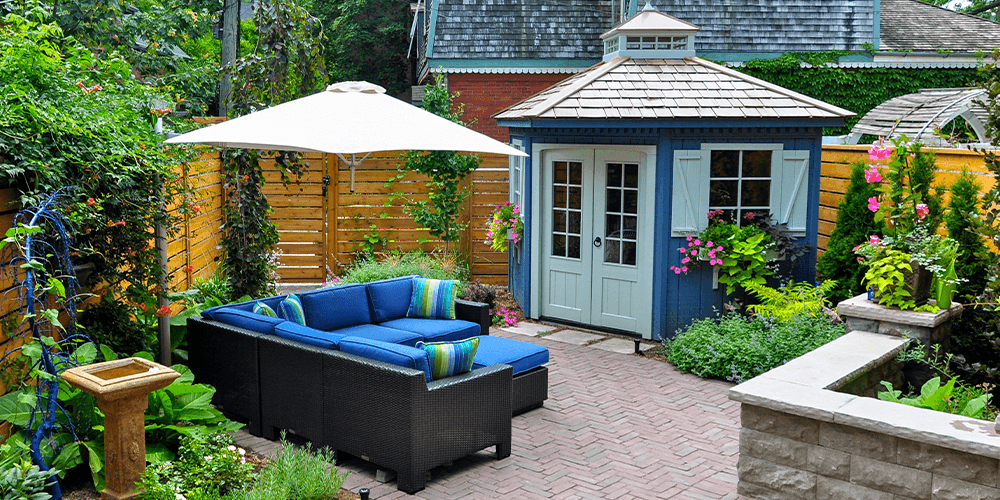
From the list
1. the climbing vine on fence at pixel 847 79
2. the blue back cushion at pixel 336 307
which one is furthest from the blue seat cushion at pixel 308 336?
the climbing vine on fence at pixel 847 79

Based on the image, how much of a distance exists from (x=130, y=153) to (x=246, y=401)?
1993 mm

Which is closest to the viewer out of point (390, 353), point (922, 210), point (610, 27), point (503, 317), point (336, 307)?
point (390, 353)

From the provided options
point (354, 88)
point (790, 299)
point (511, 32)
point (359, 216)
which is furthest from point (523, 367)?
point (511, 32)

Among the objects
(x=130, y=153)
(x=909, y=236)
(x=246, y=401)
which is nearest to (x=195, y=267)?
(x=246, y=401)

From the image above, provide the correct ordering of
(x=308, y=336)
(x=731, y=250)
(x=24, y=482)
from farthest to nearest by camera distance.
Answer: (x=731, y=250)
(x=308, y=336)
(x=24, y=482)

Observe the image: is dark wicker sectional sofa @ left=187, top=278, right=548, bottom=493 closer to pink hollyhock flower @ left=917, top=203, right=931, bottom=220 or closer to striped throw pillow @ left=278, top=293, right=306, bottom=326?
striped throw pillow @ left=278, top=293, right=306, bottom=326

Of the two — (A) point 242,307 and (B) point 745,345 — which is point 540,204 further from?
(A) point 242,307

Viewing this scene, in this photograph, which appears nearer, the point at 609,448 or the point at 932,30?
the point at 609,448

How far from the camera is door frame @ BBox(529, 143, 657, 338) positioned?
29.2 feet

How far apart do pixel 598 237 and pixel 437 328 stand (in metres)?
2.74

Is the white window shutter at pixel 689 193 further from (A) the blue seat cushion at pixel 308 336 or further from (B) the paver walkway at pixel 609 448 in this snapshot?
(A) the blue seat cushion at pixel 308 336

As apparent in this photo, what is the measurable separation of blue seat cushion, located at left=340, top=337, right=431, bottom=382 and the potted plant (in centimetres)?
331

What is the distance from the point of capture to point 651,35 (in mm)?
10039

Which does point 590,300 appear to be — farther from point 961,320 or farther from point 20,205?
point 20,205
